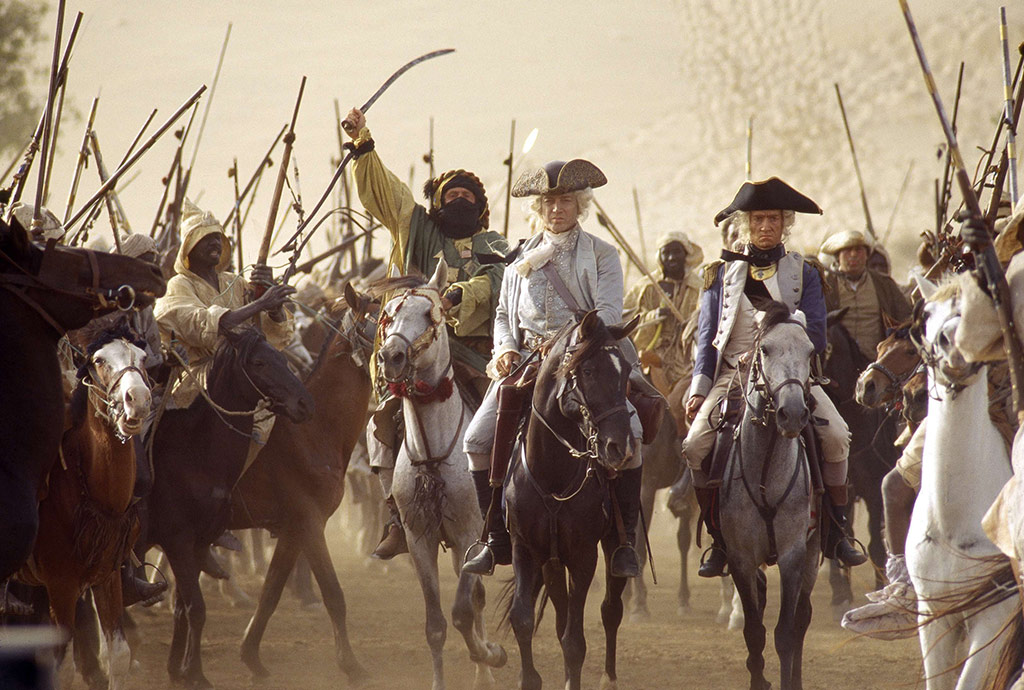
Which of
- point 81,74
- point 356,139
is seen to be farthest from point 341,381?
point 81,74

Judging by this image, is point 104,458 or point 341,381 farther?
point 341,381

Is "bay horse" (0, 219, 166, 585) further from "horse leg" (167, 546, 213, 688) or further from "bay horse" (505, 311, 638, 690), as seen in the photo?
"horse leg" (167, 546, 213, 688)

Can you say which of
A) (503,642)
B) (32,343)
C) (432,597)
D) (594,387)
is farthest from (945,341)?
(503,642)

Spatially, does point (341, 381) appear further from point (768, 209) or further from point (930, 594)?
point (930, 594)

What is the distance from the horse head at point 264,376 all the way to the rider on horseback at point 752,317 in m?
2.64

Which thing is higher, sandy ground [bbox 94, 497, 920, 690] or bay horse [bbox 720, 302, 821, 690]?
bay horse [bbox 720, 302, 821, 690]

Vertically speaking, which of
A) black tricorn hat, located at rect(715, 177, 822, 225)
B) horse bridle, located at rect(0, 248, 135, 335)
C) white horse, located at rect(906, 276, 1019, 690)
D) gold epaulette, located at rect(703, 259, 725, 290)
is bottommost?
white horse, located at rect(906, 276, 1019, 690)

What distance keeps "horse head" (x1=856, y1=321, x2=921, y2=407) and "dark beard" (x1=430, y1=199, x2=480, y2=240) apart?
2.99 meters

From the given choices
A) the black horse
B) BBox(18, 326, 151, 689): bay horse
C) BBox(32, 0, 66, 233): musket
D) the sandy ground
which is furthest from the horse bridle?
the black horse

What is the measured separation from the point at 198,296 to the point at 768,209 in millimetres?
4124

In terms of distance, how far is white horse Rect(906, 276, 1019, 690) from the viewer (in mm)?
4891

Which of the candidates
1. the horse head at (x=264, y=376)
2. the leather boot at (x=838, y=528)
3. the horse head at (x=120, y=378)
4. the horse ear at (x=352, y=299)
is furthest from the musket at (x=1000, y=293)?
the horse ear at (x=352, y=299)

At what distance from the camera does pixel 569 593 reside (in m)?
6.67

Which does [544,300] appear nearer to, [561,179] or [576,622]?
[561,179]
